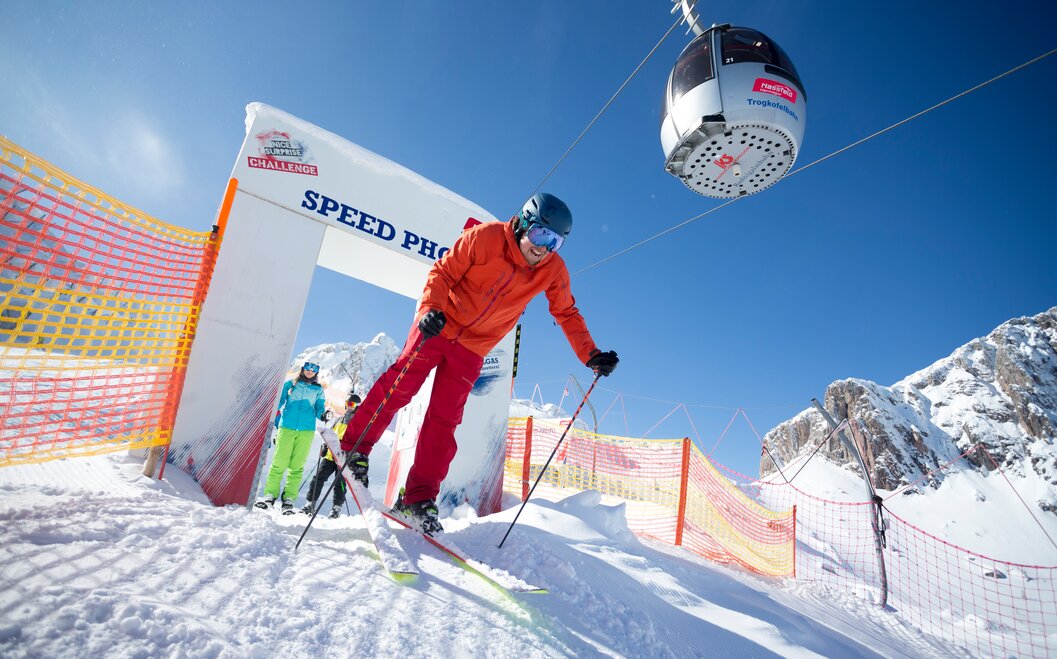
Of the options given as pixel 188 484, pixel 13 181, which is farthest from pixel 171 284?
pixel 188 484

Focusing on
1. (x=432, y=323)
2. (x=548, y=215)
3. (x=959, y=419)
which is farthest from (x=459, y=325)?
(x=959, y=419)

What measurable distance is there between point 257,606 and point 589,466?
620 cm

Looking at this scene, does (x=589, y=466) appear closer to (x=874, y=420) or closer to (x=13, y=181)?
(x=13, y=181)

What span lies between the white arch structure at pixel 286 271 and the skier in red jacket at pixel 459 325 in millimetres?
1295

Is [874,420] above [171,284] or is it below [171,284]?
above

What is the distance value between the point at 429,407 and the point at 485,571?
115cm

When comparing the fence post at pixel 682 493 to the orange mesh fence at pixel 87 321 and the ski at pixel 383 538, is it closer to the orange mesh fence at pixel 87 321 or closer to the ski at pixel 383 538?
the ski at pixel 383 538

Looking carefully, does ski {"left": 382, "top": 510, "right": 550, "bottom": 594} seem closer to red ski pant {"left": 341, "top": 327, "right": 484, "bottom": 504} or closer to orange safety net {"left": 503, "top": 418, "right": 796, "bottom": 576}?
red ski pant {"left": 341, "top": 327, "right": 484, "bottom": 504}

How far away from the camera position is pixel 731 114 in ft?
7.53

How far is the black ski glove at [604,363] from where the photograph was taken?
3.05 meters

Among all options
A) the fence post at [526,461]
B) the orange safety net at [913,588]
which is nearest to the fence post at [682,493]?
the orange safety net at [913,588]

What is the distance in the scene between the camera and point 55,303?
2443mm

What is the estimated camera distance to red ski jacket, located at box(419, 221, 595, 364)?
2.85m

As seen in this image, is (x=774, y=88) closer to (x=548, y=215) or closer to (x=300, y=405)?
(x=548, y=215)
